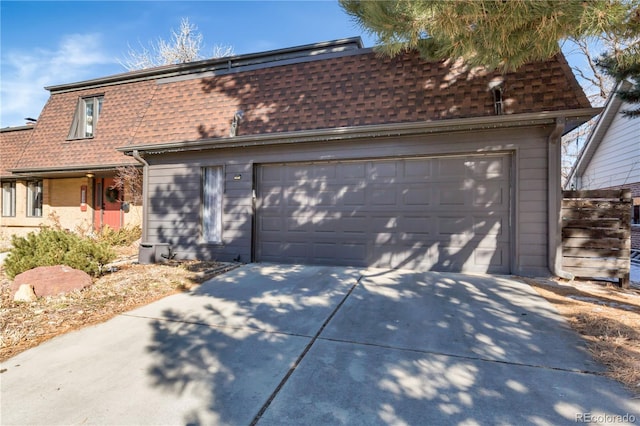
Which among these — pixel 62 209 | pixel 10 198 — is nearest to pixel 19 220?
pixel 10 198

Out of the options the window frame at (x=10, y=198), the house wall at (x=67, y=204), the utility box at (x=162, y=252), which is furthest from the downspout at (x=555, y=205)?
the window frame at (x=10, y=198)

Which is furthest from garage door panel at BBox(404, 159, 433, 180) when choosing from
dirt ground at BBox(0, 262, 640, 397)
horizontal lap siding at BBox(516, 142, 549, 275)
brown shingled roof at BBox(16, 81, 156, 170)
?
brown shingled roof at BBox(16, 81, 156, 170)

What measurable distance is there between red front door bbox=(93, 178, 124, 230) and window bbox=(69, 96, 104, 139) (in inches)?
64.3

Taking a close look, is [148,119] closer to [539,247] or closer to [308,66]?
[308,66]

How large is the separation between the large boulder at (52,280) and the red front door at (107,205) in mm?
6148

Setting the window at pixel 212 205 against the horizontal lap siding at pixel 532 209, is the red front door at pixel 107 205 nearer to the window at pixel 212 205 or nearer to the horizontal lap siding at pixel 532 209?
the window at pixel 212 205

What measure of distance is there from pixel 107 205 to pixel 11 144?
221 inches

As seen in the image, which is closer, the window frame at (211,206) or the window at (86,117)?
the window frame at (211,206)

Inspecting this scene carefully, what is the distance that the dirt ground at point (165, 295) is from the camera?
9.04 feet

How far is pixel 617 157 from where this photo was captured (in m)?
10.5

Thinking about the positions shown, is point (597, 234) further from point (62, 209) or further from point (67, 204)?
point (62, 209)

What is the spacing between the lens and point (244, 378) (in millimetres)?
2385

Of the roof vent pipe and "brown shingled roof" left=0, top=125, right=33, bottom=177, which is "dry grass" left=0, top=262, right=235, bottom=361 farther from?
"brown shingled roof" left=0, top=125, right=33, bottom=177

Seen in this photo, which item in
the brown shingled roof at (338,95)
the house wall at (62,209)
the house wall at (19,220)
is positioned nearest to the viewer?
the brown shingled roof at (338,95)
